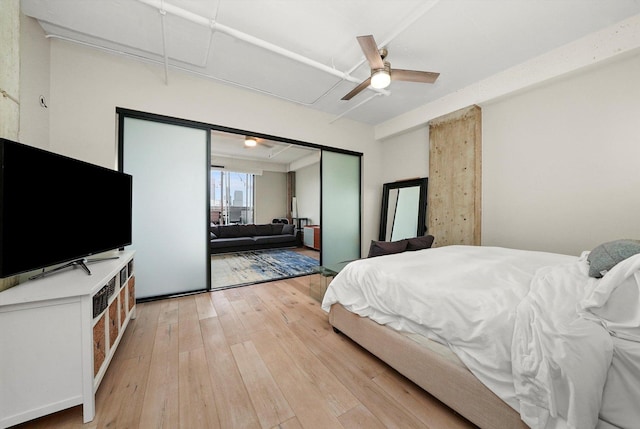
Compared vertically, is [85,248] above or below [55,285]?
above

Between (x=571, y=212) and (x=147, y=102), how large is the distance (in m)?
4.89

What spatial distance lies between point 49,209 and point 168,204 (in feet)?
4.75

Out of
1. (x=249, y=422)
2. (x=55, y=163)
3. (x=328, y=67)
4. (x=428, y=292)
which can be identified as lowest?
(x=249, y=422)

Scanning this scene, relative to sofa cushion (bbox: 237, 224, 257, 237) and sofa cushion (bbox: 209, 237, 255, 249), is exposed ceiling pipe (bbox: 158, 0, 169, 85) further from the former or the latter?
sofa cushion (bbox: 237, 224, 257, 237)

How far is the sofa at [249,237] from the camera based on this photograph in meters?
5.58

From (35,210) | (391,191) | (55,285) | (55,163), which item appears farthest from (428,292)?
(391,191)

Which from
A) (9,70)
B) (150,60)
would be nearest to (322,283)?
(9,70)

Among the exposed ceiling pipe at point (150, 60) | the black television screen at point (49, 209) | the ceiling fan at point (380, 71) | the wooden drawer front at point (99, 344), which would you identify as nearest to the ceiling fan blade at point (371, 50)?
the ceiling fan at point (380, 71)

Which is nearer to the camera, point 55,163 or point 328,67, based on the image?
point 55,163

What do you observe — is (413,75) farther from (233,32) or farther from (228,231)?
(228,231)

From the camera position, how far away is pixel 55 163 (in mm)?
1398

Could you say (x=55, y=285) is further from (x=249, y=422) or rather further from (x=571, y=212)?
(x=571, y=212)

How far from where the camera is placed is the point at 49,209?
135cm

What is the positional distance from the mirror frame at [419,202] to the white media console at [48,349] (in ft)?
12.8
